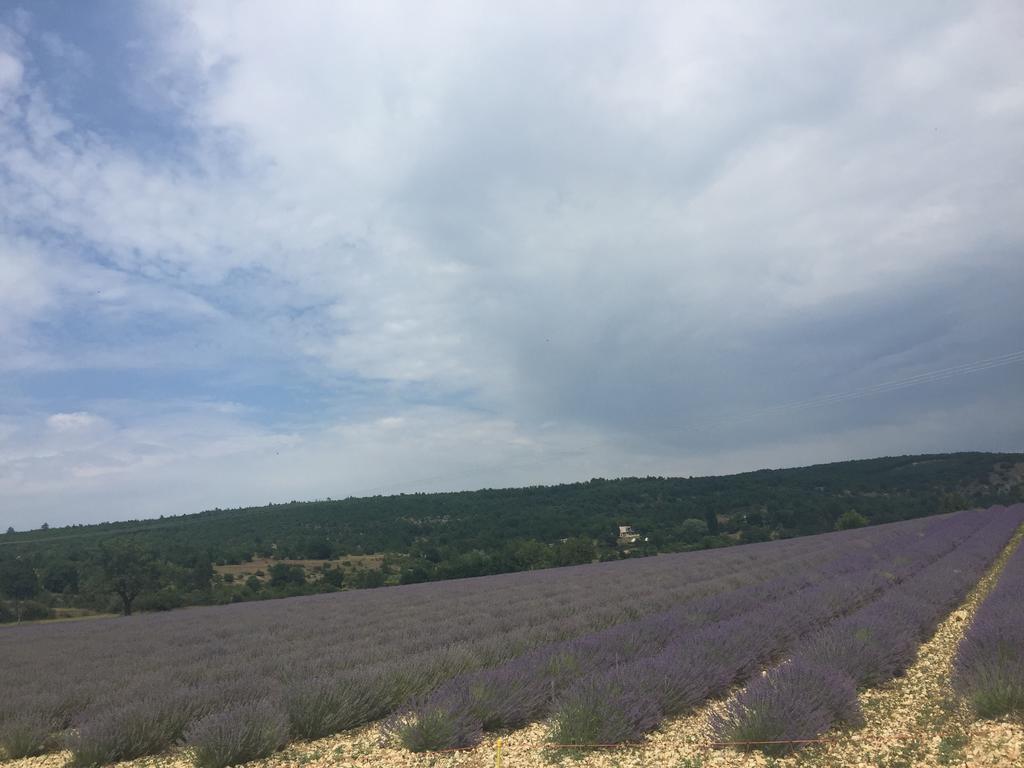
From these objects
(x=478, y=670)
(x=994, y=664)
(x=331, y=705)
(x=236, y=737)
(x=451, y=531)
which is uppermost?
(x=994, y=664)

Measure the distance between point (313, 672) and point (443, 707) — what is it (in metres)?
3.63

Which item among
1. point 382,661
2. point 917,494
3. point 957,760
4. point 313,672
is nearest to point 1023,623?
point 957,760

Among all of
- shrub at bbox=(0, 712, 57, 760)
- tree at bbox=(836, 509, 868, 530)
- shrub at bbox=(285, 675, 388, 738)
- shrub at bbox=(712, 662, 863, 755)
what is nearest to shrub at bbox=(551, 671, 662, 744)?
shrub at bbox=(712, 662, 863, 755)

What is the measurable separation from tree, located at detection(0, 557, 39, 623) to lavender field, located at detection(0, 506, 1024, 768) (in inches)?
1057

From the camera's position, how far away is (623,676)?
6.29m

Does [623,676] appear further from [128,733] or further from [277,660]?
[277,660]

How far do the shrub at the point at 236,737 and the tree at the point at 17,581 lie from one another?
39957 millimetres

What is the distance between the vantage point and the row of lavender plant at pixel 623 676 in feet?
18.3

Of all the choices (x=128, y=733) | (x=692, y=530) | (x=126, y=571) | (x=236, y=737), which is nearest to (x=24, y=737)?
(x=128, y=733)

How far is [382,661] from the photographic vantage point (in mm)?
9211

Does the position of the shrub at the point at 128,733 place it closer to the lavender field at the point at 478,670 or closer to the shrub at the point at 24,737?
the lavender field at the point at 478,670

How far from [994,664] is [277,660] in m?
8.95

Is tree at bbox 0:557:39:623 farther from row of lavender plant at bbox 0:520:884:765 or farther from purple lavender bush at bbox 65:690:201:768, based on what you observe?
purple lavender bush at bbox 65:690:201:768

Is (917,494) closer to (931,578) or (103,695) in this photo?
(931,578)
